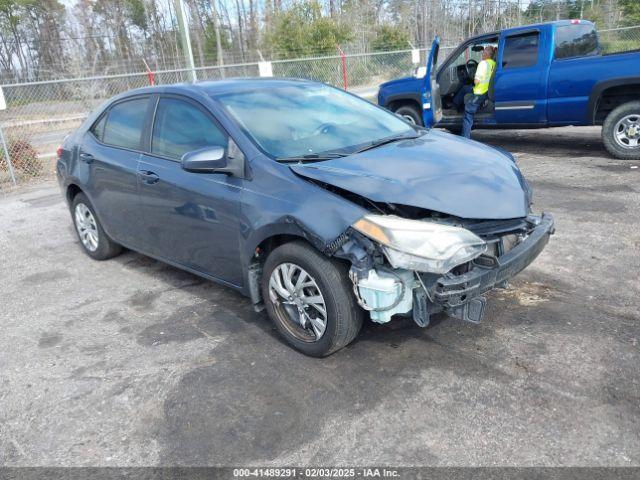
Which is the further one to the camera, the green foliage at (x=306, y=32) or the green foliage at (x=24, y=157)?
the green foliage at (x=306, y=32)

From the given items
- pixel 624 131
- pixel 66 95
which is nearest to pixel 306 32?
pixel 66 95

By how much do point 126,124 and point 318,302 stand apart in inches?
105

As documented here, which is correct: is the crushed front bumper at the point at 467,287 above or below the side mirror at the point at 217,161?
below

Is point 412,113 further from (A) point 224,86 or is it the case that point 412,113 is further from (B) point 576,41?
(A) point 224,86

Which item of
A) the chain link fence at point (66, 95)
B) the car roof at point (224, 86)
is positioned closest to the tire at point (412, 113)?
the chain link fence at point (66, 95)

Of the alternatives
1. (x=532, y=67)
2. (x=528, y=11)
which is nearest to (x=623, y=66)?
(x=532, y=67)

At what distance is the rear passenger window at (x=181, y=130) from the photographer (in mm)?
3834

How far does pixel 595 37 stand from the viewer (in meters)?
8.48

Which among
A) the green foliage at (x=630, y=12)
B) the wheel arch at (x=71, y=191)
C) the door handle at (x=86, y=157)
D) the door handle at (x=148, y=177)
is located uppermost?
the green foliage at (x=630, y=12)

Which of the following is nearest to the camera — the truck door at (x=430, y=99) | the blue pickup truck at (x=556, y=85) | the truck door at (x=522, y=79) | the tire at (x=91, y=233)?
the tire at (x=91, y=233)

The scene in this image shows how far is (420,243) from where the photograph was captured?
9.36ft

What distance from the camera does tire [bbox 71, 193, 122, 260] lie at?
210 inches

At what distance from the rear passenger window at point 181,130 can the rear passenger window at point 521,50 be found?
20.1 feet

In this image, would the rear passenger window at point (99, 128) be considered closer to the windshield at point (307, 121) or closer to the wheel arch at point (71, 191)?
the wheel arch at point (71, 191)
